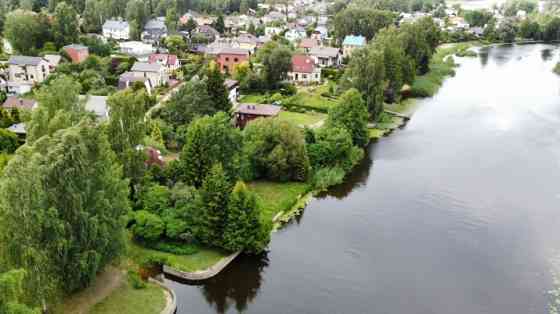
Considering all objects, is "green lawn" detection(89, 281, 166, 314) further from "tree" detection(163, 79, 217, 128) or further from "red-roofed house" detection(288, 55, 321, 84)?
"red-roofed house" detection(288, 55, 321, 84)

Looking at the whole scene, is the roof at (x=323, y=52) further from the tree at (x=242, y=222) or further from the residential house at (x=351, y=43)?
the tree at (x=242, y=222)

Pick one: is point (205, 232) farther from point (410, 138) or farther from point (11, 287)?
point (410, 138)

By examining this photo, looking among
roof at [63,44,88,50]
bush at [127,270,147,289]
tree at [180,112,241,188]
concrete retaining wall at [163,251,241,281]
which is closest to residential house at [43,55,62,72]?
roof at [63,44,88,50]

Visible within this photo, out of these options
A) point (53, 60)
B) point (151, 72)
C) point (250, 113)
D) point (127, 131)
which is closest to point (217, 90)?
point (250, 113)

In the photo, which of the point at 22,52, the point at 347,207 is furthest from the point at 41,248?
the point at 22,52

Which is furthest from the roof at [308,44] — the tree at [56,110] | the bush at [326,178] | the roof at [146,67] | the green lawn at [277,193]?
the tree at [56,110]
